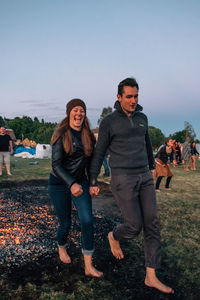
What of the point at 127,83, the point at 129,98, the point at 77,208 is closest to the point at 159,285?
the point at 77,208

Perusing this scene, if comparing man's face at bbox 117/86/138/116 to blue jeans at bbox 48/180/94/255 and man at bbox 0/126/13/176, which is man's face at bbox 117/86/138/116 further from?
man at bbox 0/126/13/176

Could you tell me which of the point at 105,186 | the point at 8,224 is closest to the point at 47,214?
the point at 8,224

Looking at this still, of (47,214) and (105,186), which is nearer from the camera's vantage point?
(47,214)

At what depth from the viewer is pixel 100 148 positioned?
3186 mm

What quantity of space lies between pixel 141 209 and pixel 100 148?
90 cm

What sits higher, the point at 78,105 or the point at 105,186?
the point at 78,105

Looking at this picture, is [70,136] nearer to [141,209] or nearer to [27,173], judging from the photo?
[141,209]

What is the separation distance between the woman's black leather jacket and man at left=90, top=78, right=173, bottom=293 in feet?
0.81

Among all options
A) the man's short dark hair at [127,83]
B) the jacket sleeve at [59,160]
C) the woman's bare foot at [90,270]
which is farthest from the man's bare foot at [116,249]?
the man's short dark hair at [127,83]

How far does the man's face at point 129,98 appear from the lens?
3.04 meters

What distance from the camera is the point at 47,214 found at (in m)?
5.68

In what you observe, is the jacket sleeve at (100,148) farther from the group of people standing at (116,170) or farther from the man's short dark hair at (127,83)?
the man's short dark hair at (127,83)

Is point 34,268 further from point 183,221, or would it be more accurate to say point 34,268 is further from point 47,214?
point 183,221

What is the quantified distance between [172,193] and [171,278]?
5705 millimetres
